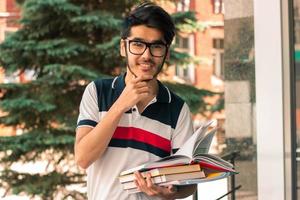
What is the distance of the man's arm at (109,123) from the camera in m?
1.37

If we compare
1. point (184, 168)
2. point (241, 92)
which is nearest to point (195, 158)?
point (184, 168)

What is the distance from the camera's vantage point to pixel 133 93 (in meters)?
1.37

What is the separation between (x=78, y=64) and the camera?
7738 mm

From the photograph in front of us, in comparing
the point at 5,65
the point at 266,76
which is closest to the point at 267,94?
the point at 266,76

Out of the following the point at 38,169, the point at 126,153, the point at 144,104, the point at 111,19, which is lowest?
the point at 38,169

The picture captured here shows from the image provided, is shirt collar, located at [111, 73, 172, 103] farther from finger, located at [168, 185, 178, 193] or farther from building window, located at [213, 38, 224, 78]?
building window, located at [213, 38, 224, 78]

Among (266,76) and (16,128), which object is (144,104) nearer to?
(266,76)

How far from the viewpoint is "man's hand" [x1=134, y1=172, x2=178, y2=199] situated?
4.49 feet

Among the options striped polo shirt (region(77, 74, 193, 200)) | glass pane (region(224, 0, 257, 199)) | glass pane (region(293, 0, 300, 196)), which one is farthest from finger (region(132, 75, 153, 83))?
glass pane (region(224, 0, 257, 199))

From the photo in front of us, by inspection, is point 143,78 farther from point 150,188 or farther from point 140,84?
point 150,188

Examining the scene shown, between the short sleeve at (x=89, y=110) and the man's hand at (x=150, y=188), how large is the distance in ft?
0.59

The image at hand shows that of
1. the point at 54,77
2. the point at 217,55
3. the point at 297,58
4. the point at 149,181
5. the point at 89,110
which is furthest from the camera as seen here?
the point at 217,55

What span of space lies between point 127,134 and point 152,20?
10.9 inches

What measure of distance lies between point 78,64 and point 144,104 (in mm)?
6321
